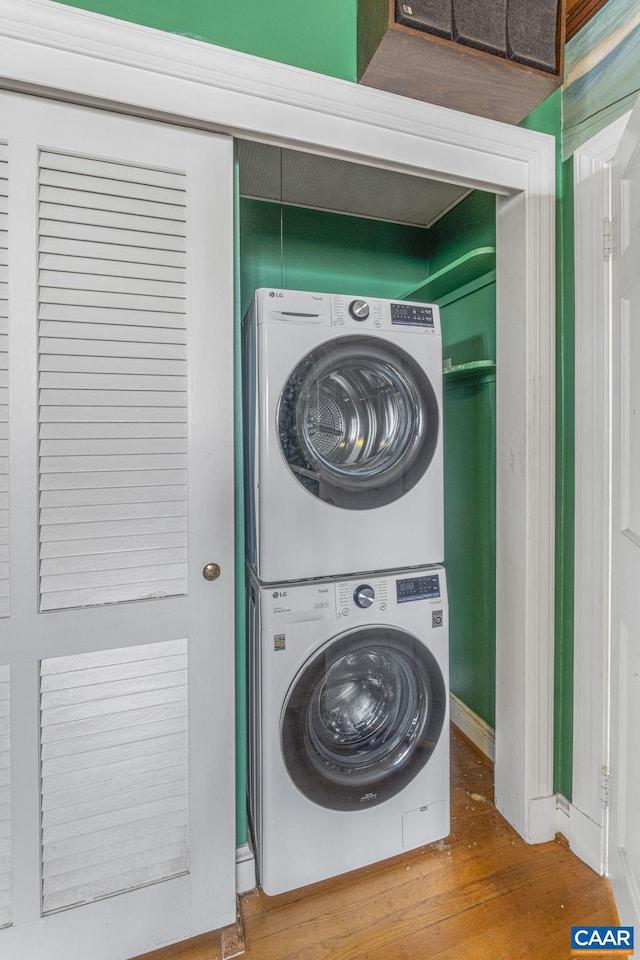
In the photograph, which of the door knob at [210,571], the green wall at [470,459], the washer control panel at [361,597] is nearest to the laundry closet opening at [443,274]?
the green wall at [470,459]

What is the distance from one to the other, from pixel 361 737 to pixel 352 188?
6.68 ft

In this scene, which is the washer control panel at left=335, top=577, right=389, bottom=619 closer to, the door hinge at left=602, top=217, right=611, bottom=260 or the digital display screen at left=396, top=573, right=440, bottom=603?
the digital display screen at left=396, top=573, right=440, bottom=603

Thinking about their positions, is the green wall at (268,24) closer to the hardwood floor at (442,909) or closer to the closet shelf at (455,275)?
the closet shelf at (455,275)

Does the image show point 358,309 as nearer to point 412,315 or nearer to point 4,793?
point 412,315

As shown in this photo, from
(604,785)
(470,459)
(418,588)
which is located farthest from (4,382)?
(604,785)

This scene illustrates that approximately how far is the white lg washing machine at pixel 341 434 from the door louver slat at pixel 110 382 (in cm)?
23

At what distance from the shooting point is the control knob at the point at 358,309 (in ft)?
4.74

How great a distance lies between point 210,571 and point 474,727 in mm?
1521

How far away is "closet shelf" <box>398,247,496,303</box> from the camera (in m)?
1.80

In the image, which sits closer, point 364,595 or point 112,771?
point 112,771

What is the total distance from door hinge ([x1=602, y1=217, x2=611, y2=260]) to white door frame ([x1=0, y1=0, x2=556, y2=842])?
0.16 m

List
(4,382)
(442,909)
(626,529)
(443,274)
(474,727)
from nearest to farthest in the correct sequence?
1. (4,382)
2. (626,529)
3. (442,909)
4. (443,274)
5. (474,727)

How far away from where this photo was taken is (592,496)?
1.50 metres

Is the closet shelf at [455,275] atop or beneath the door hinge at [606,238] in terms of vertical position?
atop
